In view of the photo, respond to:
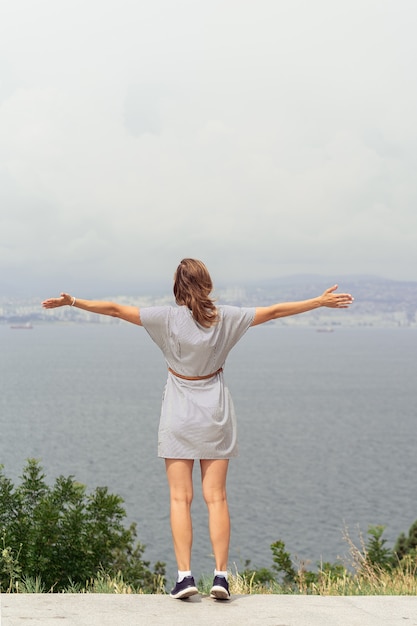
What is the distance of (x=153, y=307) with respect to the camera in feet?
17.6

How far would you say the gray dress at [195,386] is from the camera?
16.9 ft

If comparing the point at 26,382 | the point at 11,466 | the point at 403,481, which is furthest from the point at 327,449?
the point at 26,382

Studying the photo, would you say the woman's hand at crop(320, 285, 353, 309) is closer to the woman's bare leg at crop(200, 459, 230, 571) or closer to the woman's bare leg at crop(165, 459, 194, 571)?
the woman's bare leg at crop(200, 459, 230, 571)

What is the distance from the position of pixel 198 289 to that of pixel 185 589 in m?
1.76

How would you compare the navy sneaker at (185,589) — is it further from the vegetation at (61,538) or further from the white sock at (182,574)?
the vegetation at (61,538)

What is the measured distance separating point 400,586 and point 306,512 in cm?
5548

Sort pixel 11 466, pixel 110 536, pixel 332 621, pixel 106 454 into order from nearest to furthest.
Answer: pixel 332 621 < pixel 110 536 < pixel 11 466 < pixel 106 454

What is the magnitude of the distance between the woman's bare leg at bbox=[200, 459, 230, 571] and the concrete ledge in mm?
328

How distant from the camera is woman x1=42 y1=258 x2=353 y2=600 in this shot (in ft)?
16.8

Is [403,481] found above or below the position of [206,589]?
below

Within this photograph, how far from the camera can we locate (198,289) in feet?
17.1

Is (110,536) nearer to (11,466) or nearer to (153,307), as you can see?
(153,307)

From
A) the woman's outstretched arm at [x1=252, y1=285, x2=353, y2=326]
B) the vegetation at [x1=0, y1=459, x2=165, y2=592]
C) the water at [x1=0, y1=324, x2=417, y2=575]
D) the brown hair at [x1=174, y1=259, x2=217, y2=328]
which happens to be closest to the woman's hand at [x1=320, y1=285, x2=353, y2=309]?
the woman's outstretched arm at [x1=252, y1=285, x2=353, y2=326]

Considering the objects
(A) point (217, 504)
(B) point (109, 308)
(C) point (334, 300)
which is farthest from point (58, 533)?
(C) point (334, 300)
